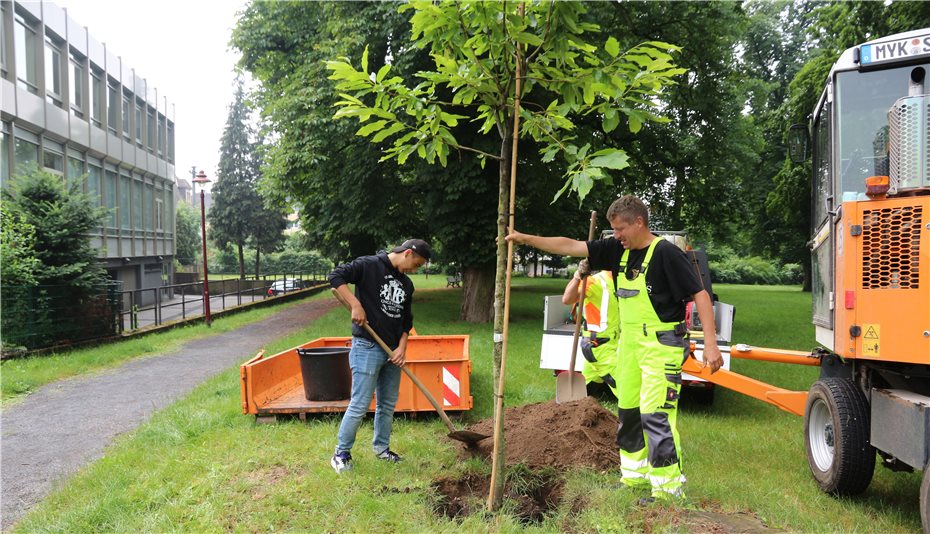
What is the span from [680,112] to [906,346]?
14989mm

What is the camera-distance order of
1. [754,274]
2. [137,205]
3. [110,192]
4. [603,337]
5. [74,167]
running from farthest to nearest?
1. [754,274]
2. [137,205]
3. [110,192]
4. [74,167]
5. [603,337]

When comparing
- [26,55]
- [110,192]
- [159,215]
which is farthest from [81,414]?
[159,215]

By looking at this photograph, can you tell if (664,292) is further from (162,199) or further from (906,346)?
(162,199)

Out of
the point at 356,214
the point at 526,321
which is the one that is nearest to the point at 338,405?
the point at 356,214

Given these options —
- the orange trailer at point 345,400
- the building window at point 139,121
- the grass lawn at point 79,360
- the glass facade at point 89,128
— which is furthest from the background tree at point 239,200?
the orange trailer at point 345,400

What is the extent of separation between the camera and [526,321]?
16547mm

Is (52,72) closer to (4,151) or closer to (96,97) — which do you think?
(96,97)

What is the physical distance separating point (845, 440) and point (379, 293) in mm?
3458

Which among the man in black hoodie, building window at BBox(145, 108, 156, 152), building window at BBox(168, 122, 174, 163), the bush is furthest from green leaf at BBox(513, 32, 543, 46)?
the bush

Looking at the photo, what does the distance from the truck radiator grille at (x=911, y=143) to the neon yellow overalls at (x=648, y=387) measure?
4.86ft

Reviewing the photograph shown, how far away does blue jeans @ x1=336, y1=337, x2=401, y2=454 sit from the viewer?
4730 millimetres

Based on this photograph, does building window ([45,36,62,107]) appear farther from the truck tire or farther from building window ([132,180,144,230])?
the truck tire

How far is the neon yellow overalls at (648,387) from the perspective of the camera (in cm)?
388

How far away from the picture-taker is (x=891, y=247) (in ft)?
12.2
